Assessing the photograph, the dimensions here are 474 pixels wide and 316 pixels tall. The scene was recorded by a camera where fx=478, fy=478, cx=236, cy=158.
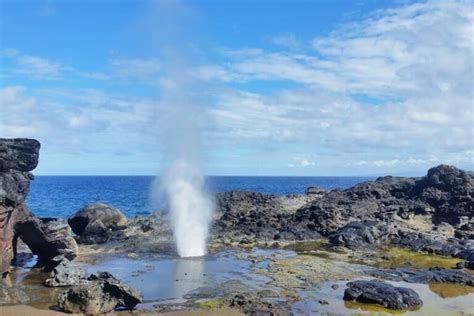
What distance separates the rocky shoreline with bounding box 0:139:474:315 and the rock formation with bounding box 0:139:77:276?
0.06 meters

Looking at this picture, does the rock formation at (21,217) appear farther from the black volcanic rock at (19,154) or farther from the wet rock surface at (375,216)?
the wet rock surface at (375,216)

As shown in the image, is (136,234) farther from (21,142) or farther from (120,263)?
(21,142)

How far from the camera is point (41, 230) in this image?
2758cm

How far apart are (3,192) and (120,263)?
8.69m

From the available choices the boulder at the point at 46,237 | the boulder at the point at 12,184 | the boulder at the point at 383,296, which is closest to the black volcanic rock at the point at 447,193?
the boulder at the point at 383,296

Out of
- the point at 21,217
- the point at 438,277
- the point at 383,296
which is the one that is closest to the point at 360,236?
the point at 438,277

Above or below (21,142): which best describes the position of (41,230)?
below

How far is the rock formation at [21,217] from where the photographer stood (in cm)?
2474

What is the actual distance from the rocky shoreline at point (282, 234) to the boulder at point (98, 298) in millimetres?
40

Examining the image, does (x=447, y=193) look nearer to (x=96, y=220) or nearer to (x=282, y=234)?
(x=282, y=234)

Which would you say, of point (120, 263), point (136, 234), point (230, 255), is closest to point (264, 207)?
point (136, 234)

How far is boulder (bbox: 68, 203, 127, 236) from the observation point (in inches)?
1552

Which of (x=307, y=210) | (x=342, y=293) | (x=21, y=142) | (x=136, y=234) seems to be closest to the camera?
(x=342, y=293)

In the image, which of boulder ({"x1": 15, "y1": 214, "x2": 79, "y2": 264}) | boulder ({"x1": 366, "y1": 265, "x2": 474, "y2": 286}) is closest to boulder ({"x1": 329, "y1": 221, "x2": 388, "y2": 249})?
boulder ({"x1": 366, "y1": 265, "x2": 474, "y2": 286})
